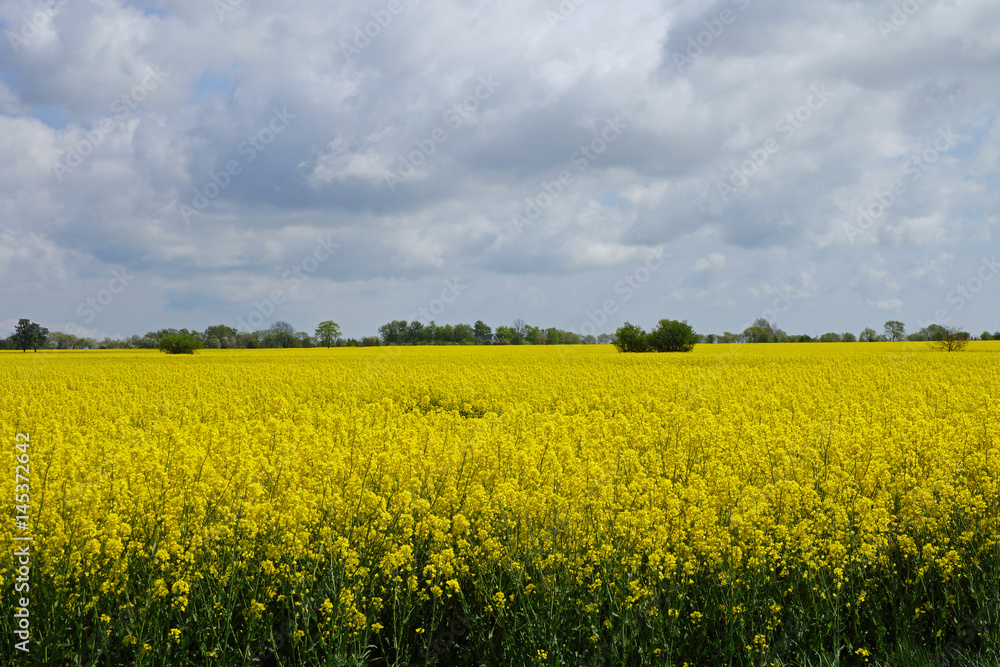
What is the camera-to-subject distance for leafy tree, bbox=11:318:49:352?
78.6m

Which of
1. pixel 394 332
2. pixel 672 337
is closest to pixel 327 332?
pixel 394 332

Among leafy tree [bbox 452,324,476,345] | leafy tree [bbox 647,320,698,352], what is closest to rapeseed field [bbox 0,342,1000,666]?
leafy tree [bbox 647,320,698,352]

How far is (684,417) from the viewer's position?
9.73 m

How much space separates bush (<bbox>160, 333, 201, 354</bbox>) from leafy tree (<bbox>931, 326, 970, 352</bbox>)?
69.2 meters

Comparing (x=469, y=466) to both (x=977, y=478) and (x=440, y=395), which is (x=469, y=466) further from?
(x=440, y=395)

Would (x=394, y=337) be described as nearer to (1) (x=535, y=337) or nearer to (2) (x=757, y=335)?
(1) (x=535, y=337)

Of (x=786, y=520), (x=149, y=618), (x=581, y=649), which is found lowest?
(x=581, y=649)

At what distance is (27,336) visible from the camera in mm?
78750

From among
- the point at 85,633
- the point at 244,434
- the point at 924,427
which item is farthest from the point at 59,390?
the point at 924,427

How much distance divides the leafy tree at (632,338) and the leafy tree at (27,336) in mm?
76505

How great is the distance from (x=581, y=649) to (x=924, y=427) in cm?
692

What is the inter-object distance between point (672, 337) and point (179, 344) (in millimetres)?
48736

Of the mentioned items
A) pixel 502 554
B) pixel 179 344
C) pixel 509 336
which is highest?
pixel 509 336

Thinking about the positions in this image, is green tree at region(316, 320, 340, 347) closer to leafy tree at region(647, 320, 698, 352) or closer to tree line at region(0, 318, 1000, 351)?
tree line at region(0, 318, 1000, 351)
